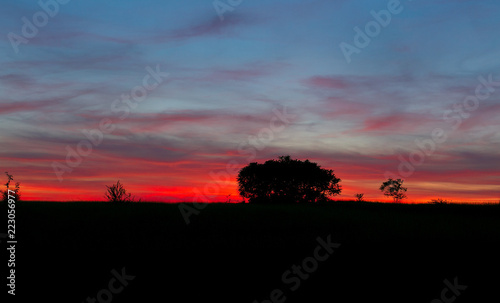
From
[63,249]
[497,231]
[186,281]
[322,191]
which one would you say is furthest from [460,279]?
[322,191]

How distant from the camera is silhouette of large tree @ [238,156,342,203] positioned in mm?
59500

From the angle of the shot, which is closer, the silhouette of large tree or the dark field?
the dark field

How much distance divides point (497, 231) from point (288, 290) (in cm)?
1352

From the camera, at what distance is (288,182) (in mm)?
59438

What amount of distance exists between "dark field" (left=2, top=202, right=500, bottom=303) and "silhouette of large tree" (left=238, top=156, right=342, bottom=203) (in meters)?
37.0

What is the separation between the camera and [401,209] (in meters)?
32.7

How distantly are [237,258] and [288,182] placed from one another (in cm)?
4372

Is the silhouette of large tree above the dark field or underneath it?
above

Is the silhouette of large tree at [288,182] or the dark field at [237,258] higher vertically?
the silhouette of large tree at [288,182]

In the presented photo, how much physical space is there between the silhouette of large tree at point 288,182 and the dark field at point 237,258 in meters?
37.0

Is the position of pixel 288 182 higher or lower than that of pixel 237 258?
higher

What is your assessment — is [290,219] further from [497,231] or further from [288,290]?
[497,231]

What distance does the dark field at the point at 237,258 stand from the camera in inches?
568

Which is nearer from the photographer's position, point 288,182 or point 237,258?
point 237,258
